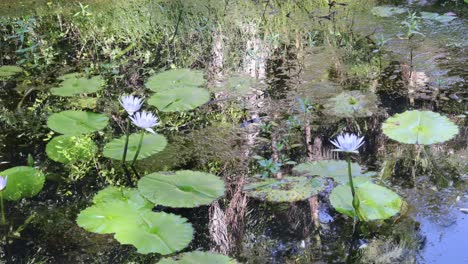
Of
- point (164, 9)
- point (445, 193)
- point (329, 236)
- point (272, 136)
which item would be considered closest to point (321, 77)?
point (272, 136)

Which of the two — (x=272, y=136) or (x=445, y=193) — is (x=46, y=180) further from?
(x=445, y=193)

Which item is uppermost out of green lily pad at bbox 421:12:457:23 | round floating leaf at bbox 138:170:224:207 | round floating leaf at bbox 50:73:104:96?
green lily pad at bbox 421:12:457:23

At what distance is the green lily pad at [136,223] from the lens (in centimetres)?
158

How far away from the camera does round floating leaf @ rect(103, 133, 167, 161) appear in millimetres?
2144

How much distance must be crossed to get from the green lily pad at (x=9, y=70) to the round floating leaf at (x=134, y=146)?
1273mm

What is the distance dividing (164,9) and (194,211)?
285 cm

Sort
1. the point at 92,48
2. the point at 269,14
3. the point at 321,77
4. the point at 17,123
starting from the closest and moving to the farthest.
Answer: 1. the point at 17,123
2. the point at 321,77
3. the point at 92,48
4. the point at 269,14

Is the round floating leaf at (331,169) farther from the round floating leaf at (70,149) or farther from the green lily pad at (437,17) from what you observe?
the green lily pad at (437,17)

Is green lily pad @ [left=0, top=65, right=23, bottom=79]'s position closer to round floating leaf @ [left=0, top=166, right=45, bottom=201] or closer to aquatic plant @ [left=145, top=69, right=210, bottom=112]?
aquatic plant @ [left=145, top=69, right=210, bottom=112]

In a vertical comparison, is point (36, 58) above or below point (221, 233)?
above

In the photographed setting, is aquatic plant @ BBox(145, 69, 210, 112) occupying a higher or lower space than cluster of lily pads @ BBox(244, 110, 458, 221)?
higher

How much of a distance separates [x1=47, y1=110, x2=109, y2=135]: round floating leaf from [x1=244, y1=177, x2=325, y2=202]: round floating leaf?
0.85 metres

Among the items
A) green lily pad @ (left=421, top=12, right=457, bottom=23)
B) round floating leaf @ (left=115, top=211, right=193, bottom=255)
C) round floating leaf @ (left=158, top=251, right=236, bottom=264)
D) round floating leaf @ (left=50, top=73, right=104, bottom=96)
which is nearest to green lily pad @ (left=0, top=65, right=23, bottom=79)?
round floating leaf @ (left=50, top=73, right=104, bottom=96)

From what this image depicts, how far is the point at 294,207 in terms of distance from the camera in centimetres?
180
